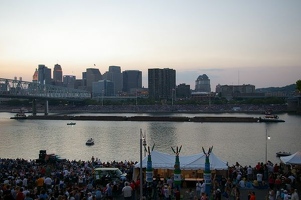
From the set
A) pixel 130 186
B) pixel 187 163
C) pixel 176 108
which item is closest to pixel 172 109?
pixel 176 108

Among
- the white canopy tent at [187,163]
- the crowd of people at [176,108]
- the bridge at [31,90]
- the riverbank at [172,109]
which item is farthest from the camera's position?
the crowd of people at [176,108]

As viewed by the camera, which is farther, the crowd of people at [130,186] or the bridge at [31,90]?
the bridge at [31,90]

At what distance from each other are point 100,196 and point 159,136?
30.3 m

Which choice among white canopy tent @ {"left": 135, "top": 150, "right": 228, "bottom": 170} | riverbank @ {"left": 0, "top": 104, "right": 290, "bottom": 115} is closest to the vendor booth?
white canopy tent @ {"left": 135, "top": 150, "right": 228, "bottom": 170}

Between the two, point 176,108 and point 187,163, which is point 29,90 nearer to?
point 176,108

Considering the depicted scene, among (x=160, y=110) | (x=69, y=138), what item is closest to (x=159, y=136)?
(x=69, y=138)

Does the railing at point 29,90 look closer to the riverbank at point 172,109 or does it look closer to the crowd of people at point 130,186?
the riverbank at point 172,109

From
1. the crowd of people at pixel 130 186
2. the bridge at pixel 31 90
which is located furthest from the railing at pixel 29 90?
the crowd of people at pixel 130 186

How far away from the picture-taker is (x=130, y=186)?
1149 centimetres

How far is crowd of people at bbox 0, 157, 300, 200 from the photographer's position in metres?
10.5

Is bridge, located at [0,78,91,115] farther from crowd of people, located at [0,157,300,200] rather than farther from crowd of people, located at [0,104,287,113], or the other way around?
crowd of people, located at [0,157,300,200]

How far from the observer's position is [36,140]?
129 ft

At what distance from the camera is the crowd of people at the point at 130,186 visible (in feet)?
34.5

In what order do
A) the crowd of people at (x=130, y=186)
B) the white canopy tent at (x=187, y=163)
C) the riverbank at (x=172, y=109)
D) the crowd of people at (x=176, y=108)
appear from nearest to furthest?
the crowd of people at (x=130, y=186)
the white canopy tent at (x=187, y=163)
the riverbank at (x=172, y=109)
the crowd of people at (x=176, y=108)
